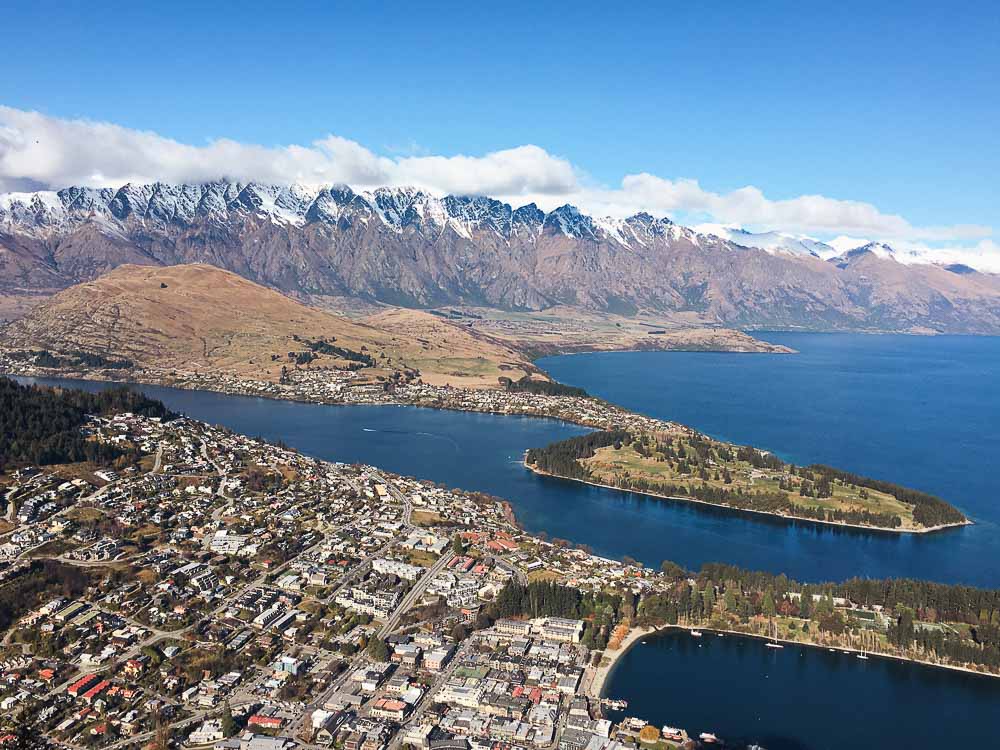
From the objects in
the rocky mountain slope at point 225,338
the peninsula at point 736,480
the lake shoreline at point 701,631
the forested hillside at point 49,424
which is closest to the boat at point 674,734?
the lake shoreline at point 701,631

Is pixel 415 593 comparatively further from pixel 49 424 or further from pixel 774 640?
pixel 49 424

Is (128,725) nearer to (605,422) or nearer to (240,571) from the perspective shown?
(240,571)

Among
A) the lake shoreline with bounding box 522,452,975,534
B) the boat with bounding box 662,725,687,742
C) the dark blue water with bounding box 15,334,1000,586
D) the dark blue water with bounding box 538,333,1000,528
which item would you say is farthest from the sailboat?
the dark blue water with bounding box 538,333,1000,528

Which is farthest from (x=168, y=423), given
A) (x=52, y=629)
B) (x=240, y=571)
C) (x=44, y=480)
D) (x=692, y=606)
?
(x=692, y=606)

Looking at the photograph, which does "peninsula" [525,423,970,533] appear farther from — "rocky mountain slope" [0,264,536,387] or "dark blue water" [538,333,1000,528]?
"rocky mountain slope" [0,264,536,387]

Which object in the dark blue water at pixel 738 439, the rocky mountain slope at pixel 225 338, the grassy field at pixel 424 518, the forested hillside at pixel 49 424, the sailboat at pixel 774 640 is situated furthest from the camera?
the rocky mountain slope at pixel 225 338

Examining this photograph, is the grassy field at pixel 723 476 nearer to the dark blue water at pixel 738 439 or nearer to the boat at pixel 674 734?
the dark blue water at pixel 738 439

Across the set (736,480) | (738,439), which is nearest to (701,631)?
(736,480)
